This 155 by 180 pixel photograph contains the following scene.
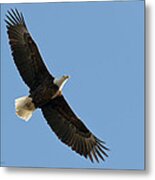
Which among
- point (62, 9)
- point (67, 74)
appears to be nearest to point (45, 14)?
point (62, 9)

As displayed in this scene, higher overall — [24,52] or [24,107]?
[24,52]

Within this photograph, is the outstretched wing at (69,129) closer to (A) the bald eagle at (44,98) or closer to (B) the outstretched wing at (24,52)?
(A) the bald eagle at (44,98)

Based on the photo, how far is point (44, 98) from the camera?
2.28 metres

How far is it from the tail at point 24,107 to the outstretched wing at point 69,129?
0.05m

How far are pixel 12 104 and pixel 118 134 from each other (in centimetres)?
39

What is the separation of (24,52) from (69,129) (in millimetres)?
310

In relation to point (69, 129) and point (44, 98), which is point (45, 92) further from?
point (69, 129)

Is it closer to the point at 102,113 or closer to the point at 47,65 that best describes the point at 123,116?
the point at 102,113

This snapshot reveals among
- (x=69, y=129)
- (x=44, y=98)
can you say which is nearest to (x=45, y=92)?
(x=44, y=98)

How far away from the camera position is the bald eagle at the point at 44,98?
2.27 metres

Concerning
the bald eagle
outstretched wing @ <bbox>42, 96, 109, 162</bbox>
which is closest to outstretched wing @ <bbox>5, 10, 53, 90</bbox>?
the bald eagle

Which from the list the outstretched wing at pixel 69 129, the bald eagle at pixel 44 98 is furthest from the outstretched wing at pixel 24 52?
the outstretched wing at pixel 69 129

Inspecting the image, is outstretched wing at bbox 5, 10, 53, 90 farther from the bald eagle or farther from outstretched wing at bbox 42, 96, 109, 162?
outstretched wing at bbox 42, 96, 109, 162

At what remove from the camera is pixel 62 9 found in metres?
2.28
